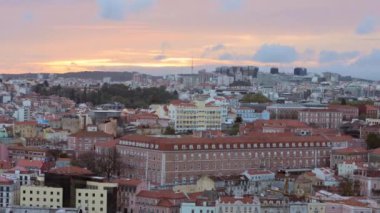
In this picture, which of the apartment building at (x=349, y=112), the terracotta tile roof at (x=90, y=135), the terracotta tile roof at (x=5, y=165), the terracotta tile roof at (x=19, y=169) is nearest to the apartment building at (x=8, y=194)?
the terracotta tile roof at (x=19, y=169)

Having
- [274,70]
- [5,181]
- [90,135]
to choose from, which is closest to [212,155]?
[90,135]

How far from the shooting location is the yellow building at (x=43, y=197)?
808 inches

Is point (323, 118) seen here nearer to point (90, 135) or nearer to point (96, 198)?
point (90, 135)

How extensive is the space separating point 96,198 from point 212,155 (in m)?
6.42

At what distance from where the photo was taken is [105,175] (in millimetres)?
24906

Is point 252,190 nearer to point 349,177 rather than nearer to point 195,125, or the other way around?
point 349,177

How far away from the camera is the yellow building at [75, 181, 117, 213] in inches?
806

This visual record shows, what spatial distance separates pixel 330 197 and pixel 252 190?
114 inches

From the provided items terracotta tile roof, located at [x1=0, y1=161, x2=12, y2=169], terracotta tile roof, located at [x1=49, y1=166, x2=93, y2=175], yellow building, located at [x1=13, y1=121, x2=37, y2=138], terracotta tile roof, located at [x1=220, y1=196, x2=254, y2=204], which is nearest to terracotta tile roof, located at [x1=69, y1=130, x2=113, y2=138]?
yellow building, located at [x1=13, y1=121, x2=37, y2=138]

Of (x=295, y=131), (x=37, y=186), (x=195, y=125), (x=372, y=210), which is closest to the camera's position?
(x=372, y=210)

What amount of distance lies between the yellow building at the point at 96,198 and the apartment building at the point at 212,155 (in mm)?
4430

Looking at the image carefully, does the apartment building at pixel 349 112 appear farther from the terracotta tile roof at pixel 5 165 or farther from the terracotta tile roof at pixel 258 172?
the terracotta tile roof at pixel 5 165

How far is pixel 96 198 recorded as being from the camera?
67.4ft

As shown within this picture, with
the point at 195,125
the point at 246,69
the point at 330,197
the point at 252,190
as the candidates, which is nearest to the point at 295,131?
the point at 195,125
